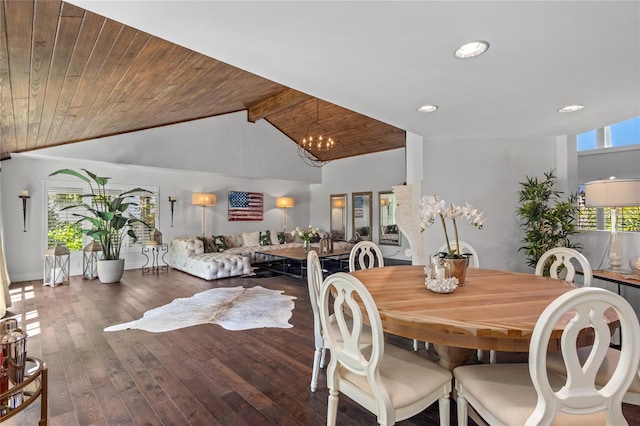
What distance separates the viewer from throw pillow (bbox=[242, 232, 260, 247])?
8.31 m

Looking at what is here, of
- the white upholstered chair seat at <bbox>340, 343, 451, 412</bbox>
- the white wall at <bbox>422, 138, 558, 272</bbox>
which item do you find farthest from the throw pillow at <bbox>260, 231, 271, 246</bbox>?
the white upholstered chair seat at <bbox>340, 343, 451, 412</bbox>

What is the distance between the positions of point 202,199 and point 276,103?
2987 millimetres

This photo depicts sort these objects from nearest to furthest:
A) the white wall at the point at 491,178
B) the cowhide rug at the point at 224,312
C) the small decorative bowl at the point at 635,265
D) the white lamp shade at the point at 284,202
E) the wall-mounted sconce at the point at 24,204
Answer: the small decorative bowl at the point at 635,265, the cowhide rug at the point at 224,312, the white wall at the point at 491,178, the wall-mounted sconce at the point at 24,204, the white lamp shade at the point at 284,202

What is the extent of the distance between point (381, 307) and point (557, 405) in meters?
0.79

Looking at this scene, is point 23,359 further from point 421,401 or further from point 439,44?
point 439,44

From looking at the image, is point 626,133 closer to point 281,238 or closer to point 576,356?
point 281,238

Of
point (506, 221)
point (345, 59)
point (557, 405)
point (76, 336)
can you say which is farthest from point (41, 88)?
point (506, 221)

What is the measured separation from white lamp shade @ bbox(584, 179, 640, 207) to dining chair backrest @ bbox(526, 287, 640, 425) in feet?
8.14

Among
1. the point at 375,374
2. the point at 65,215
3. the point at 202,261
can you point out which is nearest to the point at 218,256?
the point at 202,261

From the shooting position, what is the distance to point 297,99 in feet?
21.5

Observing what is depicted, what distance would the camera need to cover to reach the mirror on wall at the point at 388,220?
857cm

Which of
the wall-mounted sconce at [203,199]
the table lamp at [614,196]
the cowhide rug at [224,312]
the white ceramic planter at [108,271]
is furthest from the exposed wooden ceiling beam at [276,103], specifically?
the table lamp at [614,196]

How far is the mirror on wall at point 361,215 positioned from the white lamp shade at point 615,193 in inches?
240

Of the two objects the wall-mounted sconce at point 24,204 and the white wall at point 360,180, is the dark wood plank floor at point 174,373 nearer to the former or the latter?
the wall-mounted sconce at point 24,204
